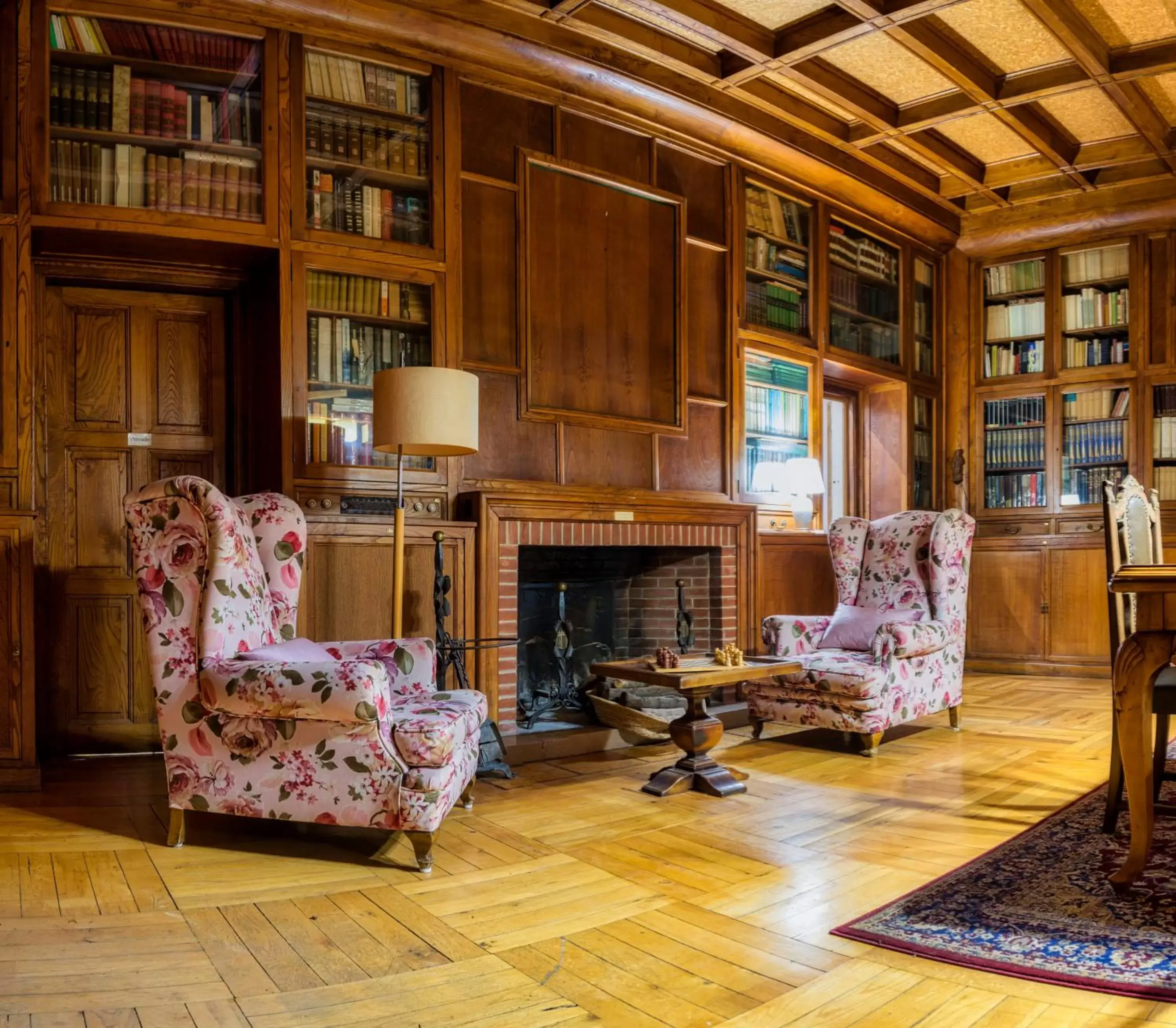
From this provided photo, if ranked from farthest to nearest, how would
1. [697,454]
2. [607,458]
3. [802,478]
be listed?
1. [802,478]
2. [697,454]
3. [607,458]

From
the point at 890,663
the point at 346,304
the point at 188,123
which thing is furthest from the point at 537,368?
the point at 890,663

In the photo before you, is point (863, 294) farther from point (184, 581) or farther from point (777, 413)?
point (184, 581)

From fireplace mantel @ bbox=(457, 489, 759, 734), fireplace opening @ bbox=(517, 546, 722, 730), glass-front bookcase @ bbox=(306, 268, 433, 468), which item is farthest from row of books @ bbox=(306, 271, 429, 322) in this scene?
fireplace opening @ bbox=(517, 546, 722, 730)

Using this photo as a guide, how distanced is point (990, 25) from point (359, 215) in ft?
10.3

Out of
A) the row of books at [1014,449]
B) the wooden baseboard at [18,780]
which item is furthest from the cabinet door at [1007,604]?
the wooden baseboard at [18,780]

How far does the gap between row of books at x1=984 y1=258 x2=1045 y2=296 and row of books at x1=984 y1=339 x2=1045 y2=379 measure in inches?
15.3

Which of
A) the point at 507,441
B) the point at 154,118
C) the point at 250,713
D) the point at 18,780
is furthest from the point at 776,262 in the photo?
the point at 18,780

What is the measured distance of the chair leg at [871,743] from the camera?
13.4 feet

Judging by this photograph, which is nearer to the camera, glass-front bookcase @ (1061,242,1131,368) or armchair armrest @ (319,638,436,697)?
armchair armrest @ (319,638,436,697)

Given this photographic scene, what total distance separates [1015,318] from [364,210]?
5.05 metres

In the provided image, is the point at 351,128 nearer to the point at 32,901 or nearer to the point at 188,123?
the point at 188,123

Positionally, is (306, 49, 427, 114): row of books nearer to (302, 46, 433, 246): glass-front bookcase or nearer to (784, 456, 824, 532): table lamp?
(302, 46, 433, 246): glass-front bookcase

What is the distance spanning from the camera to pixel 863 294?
21.3 ft

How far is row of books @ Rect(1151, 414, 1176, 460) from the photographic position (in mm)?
6441
